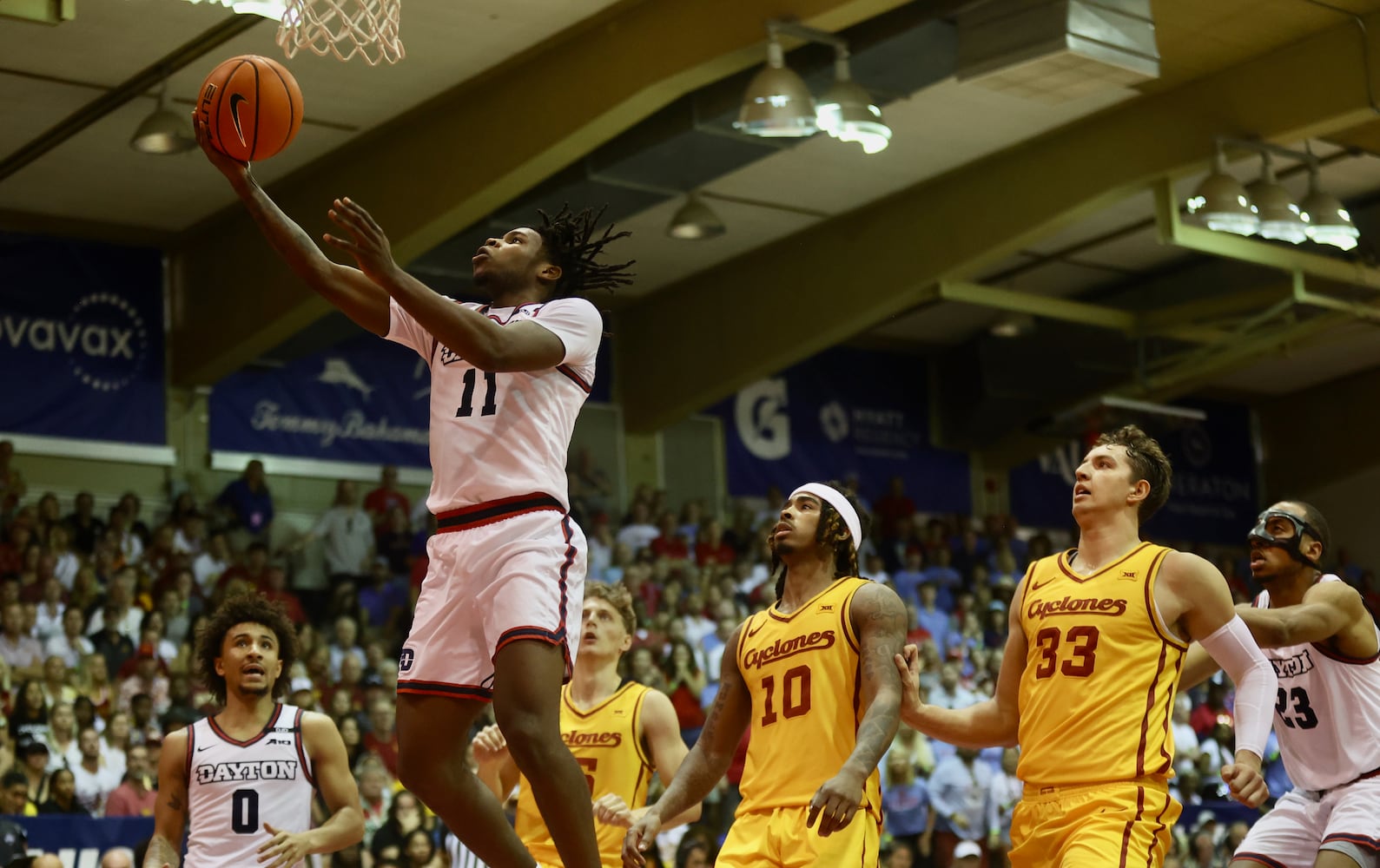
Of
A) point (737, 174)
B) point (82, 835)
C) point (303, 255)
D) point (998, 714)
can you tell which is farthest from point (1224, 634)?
point (737, 174)

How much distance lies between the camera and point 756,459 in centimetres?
2302

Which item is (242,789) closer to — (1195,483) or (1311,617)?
(1311,617)

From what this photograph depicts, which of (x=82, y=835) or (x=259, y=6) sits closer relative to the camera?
(x=259, y=6)

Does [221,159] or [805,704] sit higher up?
[221,159]

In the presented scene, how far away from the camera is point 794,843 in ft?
18.2

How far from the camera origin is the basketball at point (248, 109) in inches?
195

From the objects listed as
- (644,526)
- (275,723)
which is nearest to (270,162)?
(644,526)

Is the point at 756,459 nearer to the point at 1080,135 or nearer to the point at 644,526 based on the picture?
the point at 644,526

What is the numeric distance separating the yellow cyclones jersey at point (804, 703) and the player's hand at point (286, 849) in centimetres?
168

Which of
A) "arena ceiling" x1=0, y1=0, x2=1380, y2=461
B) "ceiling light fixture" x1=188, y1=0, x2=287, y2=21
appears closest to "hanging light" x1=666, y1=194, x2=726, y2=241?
"arena ceiling" x1=0, y1=0, x2=1380, y2=461

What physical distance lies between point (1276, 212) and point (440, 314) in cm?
1232

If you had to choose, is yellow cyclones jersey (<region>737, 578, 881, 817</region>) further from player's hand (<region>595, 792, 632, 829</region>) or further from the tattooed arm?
player's hand (<region>595, 792, 632, 829</region>)

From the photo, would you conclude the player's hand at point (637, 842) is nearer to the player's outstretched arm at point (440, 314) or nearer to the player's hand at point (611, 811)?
the player's hand at point (611, 811)

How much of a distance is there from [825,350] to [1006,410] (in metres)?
2.68
